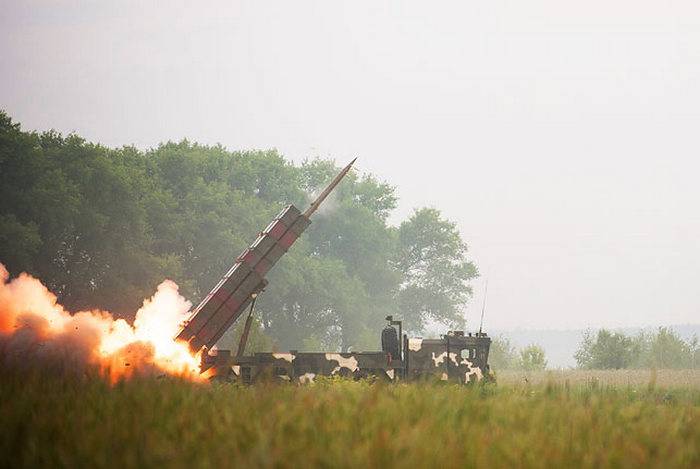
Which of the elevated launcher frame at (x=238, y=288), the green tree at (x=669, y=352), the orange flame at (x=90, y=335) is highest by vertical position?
the green tree at (x=669, y=352)

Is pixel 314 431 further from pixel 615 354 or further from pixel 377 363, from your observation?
pixel 615 354

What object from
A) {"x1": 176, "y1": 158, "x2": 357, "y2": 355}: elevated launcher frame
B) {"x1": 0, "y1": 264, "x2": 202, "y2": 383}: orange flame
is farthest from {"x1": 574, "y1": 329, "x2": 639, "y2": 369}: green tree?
{"x1": 0, "y1": 264, "x2": 202, "y2": 383}: orange flame

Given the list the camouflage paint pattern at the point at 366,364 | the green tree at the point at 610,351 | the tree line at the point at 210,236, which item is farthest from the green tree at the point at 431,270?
the camouflage paint pattern at the point at 366,364

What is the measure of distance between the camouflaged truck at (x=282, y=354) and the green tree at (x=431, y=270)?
6500cm

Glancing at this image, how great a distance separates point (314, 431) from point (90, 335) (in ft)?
57.6

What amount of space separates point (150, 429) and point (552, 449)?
Result: 464 centimetres

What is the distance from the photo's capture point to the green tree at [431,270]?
95562mm

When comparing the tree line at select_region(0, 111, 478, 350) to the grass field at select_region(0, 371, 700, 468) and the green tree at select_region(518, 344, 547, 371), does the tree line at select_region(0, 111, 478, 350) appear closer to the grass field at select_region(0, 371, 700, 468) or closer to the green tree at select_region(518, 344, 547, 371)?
the green tree at select_region(518, 344, 547, 371)

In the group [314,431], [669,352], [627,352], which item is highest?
[669,352]

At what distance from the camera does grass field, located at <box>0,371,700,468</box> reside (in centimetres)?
1070

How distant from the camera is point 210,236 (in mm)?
68750

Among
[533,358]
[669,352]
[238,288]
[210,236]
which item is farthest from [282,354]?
[669,352]

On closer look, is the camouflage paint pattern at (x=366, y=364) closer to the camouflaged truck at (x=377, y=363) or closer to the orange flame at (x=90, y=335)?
the camouflaged truck at (x=377, y=363)

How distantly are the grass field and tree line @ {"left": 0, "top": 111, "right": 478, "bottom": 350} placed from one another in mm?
35698
